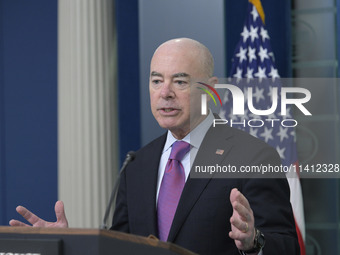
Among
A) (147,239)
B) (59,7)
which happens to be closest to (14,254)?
(147,239)

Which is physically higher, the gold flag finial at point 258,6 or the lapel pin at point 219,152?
the gold flag finial at point 258,6

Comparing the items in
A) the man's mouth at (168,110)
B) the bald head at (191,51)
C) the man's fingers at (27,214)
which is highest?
the bald head at (191,51)

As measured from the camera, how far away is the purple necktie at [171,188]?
245cm

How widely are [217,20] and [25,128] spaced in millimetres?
2113

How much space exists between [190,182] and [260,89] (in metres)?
2.36

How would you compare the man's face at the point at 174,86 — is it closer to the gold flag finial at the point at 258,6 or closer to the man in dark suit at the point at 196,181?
the man in dark suit at the point at 196,181

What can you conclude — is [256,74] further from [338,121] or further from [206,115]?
[206,115]

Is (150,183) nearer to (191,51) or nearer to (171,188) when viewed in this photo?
(171,188)

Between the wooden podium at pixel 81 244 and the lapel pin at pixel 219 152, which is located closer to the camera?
the wooden podium at pixel 81 244

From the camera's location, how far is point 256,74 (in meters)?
4.71

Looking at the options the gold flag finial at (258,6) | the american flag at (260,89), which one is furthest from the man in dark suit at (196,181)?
the gold flag finial at (258,6)

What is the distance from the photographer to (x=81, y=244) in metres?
1.67

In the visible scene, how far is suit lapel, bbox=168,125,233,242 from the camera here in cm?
238

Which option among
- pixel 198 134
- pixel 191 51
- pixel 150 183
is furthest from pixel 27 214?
pixel 191 51
